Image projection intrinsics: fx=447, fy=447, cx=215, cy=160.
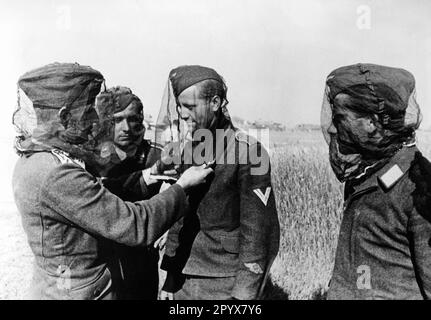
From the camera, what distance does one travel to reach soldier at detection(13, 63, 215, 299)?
2582 millimetres

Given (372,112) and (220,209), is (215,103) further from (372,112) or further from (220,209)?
(372,112)

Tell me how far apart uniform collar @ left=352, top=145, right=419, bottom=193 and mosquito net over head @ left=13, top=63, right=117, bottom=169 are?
1782 millimetres

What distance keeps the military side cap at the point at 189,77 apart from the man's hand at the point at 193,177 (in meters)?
0.56

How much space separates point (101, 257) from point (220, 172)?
97 cm

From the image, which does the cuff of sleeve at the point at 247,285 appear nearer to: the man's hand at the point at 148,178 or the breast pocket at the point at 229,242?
the breast pocket at the point at 229,242

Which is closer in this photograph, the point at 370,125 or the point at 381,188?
the point at 381,188

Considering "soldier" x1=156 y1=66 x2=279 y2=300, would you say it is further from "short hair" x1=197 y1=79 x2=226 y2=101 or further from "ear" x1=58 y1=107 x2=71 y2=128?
"ear" x1=58 y1=107 x2=71 y2=128

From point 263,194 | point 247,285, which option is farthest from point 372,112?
point 247,285

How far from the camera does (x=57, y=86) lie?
2.71 metres

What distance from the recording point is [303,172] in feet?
15.4

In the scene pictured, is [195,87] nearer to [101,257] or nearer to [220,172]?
[220,172]

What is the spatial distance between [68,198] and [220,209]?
3.40ft

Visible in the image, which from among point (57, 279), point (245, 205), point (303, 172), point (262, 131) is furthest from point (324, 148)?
point (57, 279)
